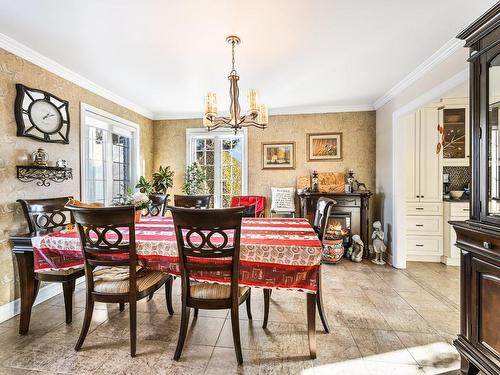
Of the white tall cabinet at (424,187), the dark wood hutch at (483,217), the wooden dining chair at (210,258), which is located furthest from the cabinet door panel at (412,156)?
the wooden dining chair at (210,258)

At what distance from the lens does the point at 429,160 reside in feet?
12.7

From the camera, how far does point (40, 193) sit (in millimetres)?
2727

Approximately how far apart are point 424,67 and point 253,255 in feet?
9.65

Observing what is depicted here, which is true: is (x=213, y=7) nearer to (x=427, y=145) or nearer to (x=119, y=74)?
(x=119, y=74)

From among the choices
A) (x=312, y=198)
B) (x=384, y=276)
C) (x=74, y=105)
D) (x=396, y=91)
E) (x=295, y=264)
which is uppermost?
(x=396, y=91)

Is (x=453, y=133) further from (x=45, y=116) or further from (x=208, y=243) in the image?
(x=45, y=116)

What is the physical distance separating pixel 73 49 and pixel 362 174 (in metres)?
4.37

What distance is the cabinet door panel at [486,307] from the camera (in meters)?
1.42

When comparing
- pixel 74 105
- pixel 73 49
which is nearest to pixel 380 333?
pixel 73 49

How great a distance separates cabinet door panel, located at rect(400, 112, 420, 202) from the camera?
3912 mm

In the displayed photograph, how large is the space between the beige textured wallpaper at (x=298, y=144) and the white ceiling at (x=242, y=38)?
0.95m

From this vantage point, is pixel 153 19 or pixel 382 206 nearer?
pixel 153 19

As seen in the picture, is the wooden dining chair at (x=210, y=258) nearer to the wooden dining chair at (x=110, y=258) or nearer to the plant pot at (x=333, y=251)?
the wooden dining chair at (x=110, y=258)

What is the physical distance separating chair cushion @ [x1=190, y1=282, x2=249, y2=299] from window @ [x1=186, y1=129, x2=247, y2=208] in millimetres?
3194
